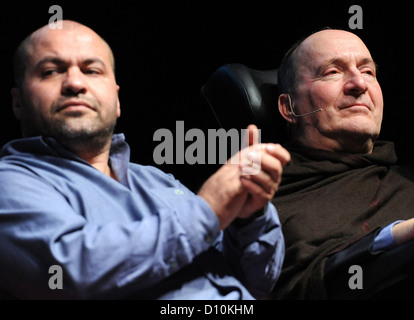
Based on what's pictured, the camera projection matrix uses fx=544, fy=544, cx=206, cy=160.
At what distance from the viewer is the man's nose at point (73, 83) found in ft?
3.43

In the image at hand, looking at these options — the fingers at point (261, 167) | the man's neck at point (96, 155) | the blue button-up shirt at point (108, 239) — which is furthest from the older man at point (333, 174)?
the man's neck at point (96, 155)

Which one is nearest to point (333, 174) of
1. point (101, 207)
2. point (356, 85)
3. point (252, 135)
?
point (356, 85)

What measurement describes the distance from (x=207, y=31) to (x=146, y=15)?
0.80 feet

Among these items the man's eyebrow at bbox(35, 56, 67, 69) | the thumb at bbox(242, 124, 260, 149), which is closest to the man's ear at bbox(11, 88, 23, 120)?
the man's eyebrow at bbox(35, 56, 67, 69)

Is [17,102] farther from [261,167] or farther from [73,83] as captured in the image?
[261,167]

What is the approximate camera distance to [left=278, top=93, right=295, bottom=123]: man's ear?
170 centimetres

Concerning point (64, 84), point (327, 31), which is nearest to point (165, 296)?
point (64, 84)

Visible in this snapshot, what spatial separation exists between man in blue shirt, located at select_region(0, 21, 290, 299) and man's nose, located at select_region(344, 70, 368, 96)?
2.20 feet

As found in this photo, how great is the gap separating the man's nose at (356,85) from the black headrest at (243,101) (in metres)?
0.25

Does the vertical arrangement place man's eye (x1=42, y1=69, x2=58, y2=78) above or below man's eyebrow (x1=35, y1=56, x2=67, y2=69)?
below

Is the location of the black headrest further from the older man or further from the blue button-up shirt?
the blue button-up shirt

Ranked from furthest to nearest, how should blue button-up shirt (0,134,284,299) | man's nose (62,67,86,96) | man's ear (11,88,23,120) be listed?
man's ear (11,88,23,120) < man's nose (62,67,86,96) < blue button-up shirt (0,134,284,299)

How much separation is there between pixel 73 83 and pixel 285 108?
0.84 m

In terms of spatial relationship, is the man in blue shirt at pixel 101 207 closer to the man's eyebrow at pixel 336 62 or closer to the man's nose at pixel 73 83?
the man's nose at pixel 73 83
